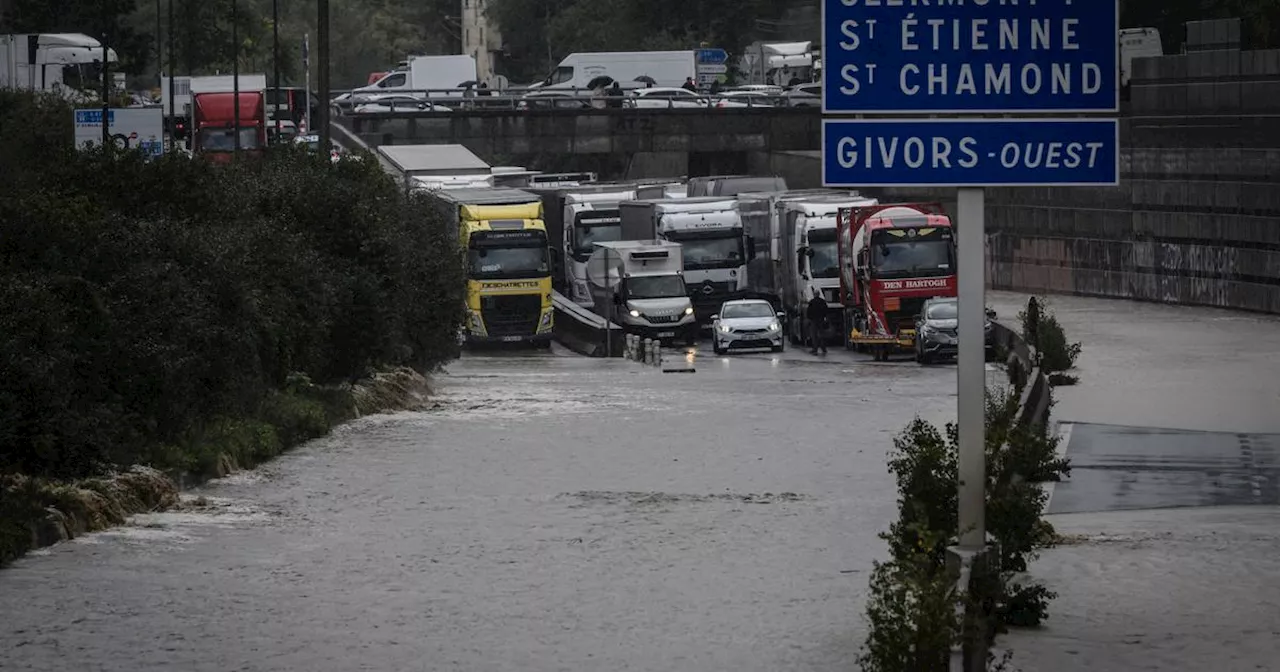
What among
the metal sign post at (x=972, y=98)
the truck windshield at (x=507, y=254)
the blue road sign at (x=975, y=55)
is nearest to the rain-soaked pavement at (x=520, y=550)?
the metal sign post at (x=972, y=98)

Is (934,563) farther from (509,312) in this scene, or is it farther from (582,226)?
(582,226)

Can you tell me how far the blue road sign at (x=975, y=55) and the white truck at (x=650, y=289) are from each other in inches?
1884

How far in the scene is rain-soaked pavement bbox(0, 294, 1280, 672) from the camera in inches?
557

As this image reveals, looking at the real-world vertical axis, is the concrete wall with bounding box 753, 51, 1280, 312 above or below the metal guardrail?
below

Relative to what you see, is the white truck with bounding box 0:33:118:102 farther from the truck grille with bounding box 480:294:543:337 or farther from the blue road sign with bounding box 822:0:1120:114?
the blue road sign with bounding box 822:0:1120:114

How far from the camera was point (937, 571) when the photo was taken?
13297 millimetres

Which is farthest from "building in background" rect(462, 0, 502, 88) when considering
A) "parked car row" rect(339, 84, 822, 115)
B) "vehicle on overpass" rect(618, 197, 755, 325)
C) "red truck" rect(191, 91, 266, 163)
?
"vehicle on overpass" rect(618, 197, 755, 325)

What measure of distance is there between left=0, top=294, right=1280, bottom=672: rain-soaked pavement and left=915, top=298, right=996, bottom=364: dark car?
1445 centimetres

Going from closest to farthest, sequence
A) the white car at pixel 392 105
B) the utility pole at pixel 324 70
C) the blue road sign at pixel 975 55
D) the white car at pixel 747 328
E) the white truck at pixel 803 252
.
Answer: the blue road sign at pixel 975 55
the utility pole at pixel 324 70
the white car at pixel 747 328
the white truck at pixel 803 252
the white car at pixel 392 105

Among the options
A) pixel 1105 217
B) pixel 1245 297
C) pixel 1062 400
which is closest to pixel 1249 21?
pixel 1105 217

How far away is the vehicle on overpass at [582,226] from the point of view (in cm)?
6775

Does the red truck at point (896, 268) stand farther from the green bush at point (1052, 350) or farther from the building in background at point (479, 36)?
the building in background at point (479, 36)

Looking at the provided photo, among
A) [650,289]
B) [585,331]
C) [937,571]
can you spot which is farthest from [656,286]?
[937,571]

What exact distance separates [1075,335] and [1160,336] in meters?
2.03
